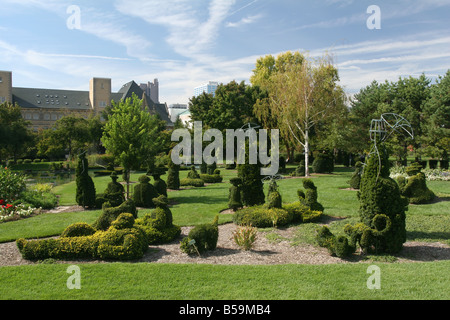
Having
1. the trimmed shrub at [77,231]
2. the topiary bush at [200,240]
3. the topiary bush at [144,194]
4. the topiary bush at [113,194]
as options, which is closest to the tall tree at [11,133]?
the topiary bush at [113,194]

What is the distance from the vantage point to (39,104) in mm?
88438

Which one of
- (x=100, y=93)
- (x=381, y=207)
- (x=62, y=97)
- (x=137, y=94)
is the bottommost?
(x=381, y=207)

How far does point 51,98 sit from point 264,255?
9701cm

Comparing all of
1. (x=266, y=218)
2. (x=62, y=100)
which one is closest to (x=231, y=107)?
(x=266, y=218)

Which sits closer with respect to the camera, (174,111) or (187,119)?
(187,119)

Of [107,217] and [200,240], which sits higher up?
[107,217]

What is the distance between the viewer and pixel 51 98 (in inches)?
3563

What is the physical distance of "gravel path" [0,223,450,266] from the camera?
8125mm

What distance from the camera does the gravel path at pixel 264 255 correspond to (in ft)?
26.7

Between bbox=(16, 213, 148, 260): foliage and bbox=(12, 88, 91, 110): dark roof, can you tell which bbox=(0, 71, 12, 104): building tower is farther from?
bbox=(16, 213, 148, 260): foliage

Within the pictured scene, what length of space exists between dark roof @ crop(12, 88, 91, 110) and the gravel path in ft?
297

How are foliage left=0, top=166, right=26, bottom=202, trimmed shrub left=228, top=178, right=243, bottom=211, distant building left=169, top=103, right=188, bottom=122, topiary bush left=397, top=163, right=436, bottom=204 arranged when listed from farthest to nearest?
distant building left=169, top=103, right=188, bottom=122 < foliage left=0, top=166, right=26, bottom=202 < topiary bush left=397, top=163, right=436, bottom=204 < trimmed shrub left=228, top=178, right=243, bottom=211

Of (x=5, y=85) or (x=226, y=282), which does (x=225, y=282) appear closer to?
(x=226, y=282)

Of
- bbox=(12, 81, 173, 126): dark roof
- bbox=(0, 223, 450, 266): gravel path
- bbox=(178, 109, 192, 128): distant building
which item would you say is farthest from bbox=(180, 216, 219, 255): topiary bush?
bbox=(12, 81, 173, 126): dark roof
